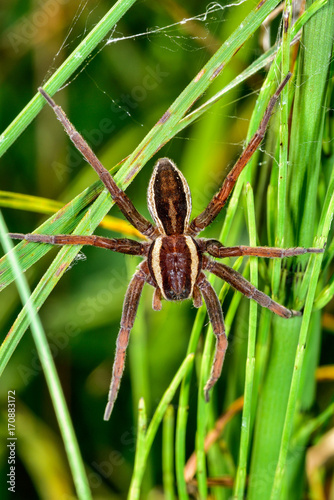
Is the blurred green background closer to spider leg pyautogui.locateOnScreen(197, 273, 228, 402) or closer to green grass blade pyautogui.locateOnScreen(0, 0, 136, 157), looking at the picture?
spider leg pyautogui.locateOnScreen(197, 273, 228, 402)

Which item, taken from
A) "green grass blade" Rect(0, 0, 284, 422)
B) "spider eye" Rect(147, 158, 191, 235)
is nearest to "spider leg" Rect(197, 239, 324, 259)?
"spider eye" Rect(147, 158, 191, 235)

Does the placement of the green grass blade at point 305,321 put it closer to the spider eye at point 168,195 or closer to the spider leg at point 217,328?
the spider leg at point 217,328


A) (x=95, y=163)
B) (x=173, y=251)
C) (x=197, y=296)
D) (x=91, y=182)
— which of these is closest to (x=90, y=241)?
(x=95, y=163)

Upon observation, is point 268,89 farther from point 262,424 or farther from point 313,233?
point 262,424

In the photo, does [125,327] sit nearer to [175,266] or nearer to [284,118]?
[175,266]

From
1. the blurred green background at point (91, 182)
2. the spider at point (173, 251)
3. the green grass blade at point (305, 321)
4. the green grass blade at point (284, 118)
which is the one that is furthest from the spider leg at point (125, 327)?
the green grass blade at point (284, 118)

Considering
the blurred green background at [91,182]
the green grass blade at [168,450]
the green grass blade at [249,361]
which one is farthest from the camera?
the blurred green background at [91,182]
